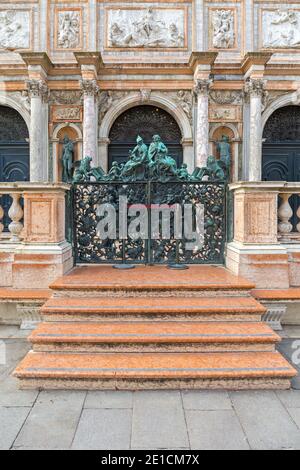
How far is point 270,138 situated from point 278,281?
34.2 ft

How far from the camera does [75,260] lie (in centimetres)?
612

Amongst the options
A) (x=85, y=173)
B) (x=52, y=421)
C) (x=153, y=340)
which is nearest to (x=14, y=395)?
(x=52, y=421)

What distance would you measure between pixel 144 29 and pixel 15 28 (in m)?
4.51

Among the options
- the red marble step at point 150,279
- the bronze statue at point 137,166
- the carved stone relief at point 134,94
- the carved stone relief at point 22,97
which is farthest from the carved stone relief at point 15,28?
the red marble step at point 150,279

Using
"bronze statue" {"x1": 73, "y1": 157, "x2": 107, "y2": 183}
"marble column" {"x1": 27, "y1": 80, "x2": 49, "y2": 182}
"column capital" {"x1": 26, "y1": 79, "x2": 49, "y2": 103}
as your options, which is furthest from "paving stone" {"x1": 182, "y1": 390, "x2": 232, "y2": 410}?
"column capital" {"x1": 26, "y1": 79, "x2": 49, "y2": 103}

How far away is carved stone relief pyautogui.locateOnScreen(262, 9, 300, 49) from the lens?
13.9 meters

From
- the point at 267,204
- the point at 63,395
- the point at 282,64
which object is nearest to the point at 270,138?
the point at 282,64

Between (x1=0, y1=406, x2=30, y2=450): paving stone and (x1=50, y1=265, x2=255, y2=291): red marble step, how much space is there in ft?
5.60

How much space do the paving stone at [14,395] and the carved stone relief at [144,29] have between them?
12.8 meters

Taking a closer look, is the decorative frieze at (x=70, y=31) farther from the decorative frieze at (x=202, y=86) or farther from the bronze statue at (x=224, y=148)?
the bronze statue at (x=224, y=148)

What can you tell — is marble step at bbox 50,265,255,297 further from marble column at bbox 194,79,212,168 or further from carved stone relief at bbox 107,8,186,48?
carved stone relief at bbox 107,8,186,48

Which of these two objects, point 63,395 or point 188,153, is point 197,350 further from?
point 188,153

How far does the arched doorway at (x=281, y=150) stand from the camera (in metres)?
14.5
